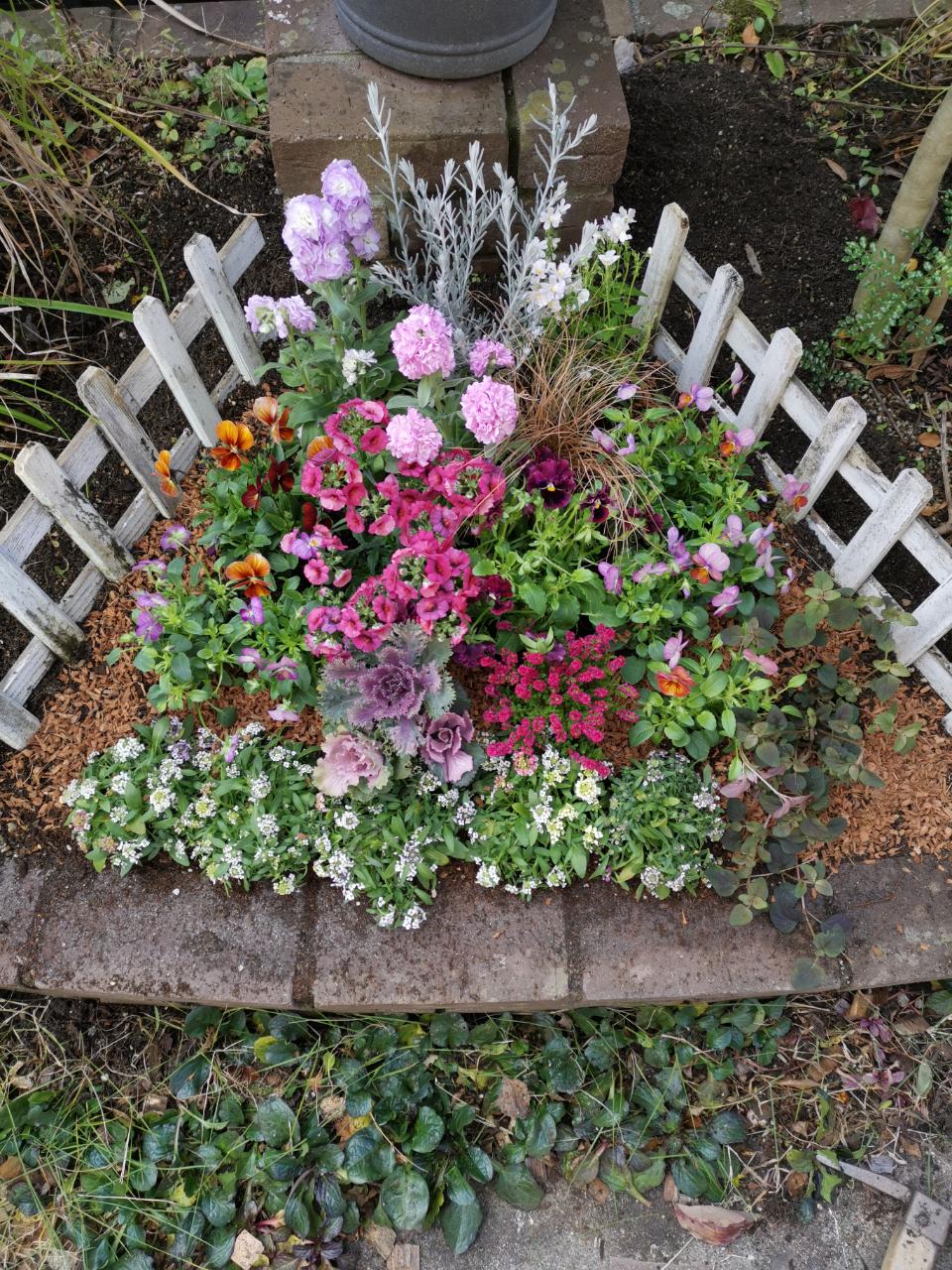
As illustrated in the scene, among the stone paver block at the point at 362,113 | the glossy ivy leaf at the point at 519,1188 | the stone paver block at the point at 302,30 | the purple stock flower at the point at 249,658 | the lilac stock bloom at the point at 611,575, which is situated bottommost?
the glossy ivy leaf at the point at 519,1188

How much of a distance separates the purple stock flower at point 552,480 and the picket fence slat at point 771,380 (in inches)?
22.3

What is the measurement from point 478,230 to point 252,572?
133 cm

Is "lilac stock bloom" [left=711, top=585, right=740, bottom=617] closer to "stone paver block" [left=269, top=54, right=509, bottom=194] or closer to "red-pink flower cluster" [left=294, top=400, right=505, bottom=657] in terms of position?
"red-pink flower cluster" [left=294, top=400, right=505, bottom=657]

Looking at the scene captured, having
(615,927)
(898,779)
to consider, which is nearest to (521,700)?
(615,927)

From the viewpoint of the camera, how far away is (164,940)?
7.52 feet

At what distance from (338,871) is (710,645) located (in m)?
1.10

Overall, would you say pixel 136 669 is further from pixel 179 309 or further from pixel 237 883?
pixel 179 309

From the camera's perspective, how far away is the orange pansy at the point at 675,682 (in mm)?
2215

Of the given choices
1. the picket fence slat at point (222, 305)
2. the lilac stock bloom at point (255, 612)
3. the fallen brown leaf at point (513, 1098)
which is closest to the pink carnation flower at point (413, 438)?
the lilac stock bloom at point (255, 612)

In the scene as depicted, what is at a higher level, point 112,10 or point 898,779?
point 112,10

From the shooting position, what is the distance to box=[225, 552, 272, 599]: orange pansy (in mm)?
2219

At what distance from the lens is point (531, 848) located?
2.30 meters

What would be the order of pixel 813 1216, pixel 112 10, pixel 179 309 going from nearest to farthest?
pixel 813 1216 < pixel 179 309 < pixel 112 10

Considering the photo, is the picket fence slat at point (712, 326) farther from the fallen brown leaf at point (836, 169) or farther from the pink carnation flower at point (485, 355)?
the fallen brown leaf at point (836, 169)
